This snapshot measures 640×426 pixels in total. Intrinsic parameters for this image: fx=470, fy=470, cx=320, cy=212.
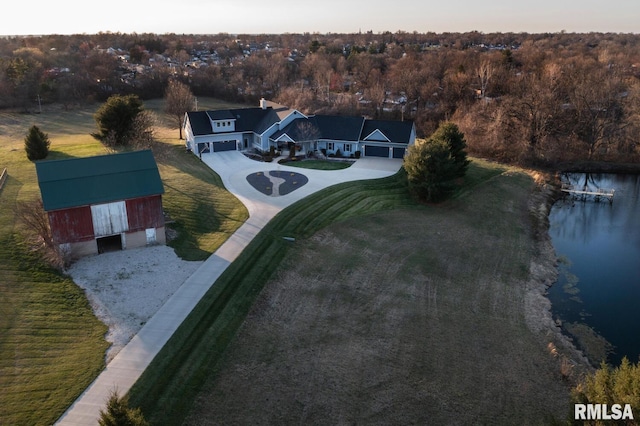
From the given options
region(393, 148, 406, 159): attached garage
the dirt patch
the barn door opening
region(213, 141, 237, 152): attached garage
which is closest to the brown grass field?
the dirt patch

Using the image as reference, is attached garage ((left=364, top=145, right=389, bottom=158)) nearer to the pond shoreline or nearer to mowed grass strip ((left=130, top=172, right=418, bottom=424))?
mowed grass strip ((left=130, top=172, right=418, bottom=424))

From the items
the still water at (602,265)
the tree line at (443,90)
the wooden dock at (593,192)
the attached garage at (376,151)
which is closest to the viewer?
the still water at (602,265)

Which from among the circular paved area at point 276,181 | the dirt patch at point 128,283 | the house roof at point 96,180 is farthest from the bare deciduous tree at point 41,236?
the circular paved area at point 276,181

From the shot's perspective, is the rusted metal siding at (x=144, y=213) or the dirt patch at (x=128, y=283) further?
the rusted metal siding at (x=144, y=213)

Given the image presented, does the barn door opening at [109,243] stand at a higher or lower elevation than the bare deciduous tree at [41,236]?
lower

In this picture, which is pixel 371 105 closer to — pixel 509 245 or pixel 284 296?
pixel 509 245

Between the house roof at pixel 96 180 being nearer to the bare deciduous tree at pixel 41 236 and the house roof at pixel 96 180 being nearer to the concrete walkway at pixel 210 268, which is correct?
the bare deciduous tree at pixel 41 236

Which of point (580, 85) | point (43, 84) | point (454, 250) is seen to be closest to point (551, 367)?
point (454, 250)
